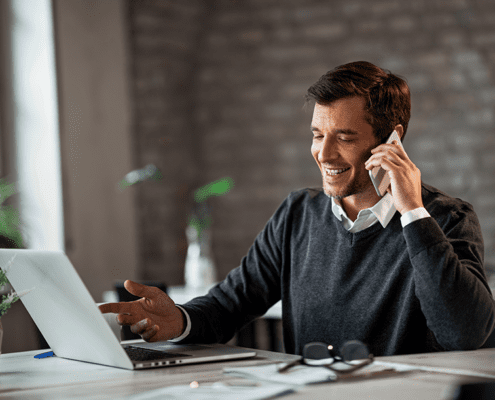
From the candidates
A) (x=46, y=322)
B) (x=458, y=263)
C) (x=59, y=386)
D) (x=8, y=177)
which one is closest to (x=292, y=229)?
(x=458, y=263)

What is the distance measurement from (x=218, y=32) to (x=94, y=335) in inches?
136

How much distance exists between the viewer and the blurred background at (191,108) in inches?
136

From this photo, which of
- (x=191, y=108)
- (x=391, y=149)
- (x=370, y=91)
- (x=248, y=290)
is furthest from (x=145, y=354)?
(x=191, y=108)

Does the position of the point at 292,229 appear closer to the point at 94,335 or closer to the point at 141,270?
the point at 94,335

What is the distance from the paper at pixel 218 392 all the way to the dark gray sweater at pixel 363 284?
0.46 m

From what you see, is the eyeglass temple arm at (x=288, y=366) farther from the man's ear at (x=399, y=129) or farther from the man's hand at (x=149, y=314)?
the man's ear at (x=399, y=129)

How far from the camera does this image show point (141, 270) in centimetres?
392

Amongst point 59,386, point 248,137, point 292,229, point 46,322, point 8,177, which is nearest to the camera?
point 59,386

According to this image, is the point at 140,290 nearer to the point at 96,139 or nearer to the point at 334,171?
the point at 334,171

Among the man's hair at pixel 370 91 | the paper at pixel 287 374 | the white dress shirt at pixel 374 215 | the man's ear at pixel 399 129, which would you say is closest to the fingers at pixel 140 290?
the paper at pixel 287 374

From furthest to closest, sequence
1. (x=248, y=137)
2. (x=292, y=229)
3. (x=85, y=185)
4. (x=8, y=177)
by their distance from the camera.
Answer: (x=248, y=137)
(x=85, y=185)
(x=8, y=177)
(x=292, y=229)

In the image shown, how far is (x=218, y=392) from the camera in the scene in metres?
0.94

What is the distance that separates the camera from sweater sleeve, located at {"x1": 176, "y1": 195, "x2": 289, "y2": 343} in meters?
1.58

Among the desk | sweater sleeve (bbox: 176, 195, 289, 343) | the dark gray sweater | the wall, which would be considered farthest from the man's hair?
the wall
